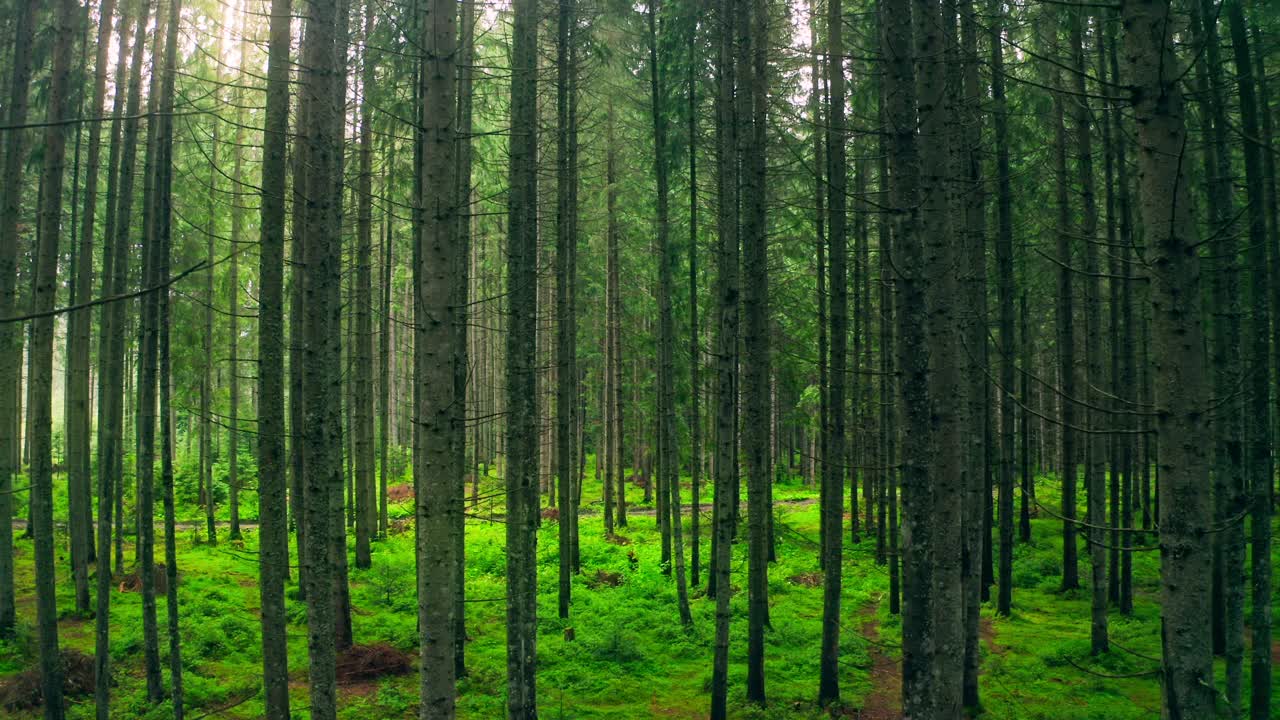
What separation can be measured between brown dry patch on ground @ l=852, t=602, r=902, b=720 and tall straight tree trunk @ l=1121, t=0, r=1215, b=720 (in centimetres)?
561

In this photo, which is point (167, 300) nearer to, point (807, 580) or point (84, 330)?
point (84, 330)

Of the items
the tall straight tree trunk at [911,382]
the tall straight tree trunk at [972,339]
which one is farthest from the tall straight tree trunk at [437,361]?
the tall straight tree trunk at [972,339]

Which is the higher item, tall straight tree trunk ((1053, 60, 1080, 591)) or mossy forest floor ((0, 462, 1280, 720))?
tall straight tree trunk ((1053, 60, 1080, 591))

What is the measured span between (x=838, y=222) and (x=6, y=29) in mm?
12298

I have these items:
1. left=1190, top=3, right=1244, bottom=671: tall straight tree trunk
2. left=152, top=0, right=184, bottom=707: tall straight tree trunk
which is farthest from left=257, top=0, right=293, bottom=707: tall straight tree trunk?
left=1190, top=3, right=1244, bottom=671: tall straight tree trunk

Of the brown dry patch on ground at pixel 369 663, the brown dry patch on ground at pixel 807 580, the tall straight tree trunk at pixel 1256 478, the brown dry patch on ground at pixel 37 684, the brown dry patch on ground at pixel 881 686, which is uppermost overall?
the tall straight tree trunk at pixel 1256 478

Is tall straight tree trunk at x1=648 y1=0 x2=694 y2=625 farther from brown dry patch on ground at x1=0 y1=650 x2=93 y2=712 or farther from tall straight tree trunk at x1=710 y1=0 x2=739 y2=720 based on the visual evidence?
brown dry patch on ground at x1=0 y1=650 x2=93 y2=712

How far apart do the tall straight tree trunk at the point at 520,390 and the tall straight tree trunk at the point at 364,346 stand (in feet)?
14.3

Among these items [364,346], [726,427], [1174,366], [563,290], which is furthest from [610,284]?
[1174,366]

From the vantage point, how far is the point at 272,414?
704cm

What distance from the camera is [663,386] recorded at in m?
16.6

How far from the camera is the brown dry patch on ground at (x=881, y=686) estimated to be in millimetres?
10758

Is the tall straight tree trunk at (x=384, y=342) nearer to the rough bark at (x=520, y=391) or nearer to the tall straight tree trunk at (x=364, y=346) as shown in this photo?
the tall straight tree trunk at (x=364, y=346)

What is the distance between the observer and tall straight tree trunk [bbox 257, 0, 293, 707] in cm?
684
